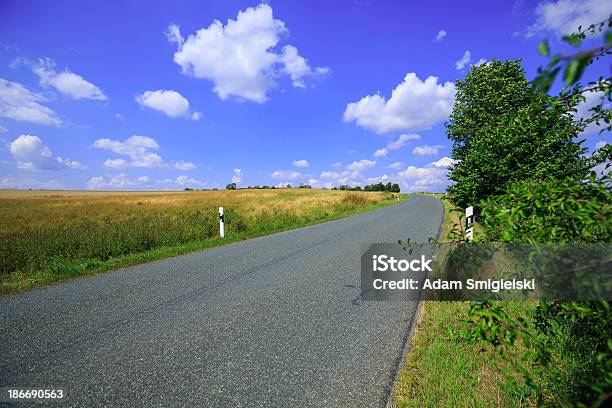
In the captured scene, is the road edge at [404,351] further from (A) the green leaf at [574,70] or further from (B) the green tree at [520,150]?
(A) the green leaf at [574,70]

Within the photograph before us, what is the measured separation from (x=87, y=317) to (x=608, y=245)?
532 centimetres

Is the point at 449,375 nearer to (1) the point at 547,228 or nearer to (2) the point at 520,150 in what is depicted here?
(1) the point at 547,228

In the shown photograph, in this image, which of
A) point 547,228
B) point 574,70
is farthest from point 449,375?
point 574,70

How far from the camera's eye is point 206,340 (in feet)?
11.3

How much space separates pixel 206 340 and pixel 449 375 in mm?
2527

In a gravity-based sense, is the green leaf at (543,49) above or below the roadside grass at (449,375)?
above

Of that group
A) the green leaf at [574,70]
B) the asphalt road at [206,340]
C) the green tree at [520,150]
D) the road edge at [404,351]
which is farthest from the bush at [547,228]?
the asphalt road at [206,340]

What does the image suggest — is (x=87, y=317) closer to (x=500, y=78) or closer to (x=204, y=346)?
(x=204, y=346)

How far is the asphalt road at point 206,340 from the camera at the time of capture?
261 cm

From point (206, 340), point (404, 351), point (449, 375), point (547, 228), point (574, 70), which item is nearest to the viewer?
point (574, 70)

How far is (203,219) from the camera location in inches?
515

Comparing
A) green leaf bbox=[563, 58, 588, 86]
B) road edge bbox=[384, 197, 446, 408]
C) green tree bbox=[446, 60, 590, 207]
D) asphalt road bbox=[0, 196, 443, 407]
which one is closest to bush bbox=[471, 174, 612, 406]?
green tree bbox=[446, 60, 590, 207]

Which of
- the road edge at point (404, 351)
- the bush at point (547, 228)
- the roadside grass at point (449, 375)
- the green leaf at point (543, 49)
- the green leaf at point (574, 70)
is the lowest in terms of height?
the road edge at point (404, 351)

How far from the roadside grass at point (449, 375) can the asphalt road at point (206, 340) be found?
161mm
